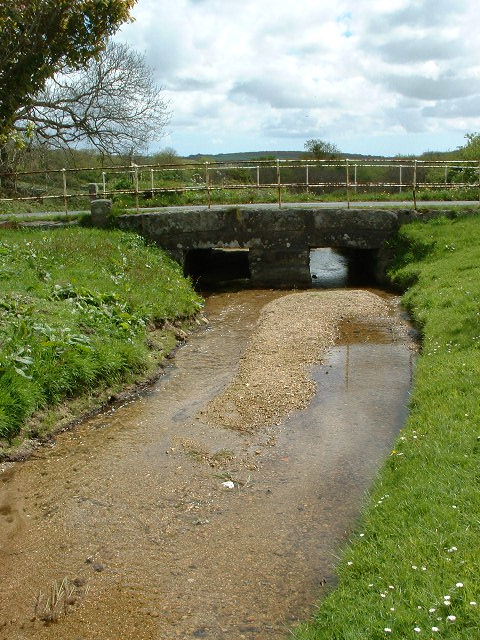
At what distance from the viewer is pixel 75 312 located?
13.4m

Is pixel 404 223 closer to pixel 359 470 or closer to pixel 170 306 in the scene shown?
pixel 170 306

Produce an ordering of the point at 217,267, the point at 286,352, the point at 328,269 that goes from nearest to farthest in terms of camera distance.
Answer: the point at 286,352
the point at 217,267
the point at 328,269

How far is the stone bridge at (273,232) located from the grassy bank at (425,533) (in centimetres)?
1103

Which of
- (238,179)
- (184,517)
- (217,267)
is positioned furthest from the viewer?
(238,179)

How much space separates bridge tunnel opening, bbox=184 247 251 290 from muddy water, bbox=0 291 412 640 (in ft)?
37.6

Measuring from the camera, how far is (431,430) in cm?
842

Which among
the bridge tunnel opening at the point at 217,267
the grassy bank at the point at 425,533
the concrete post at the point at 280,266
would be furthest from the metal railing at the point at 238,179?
the grassy bank at the point at 425,533

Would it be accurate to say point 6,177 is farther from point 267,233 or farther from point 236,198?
point 267,233

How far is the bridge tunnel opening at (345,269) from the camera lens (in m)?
22.7

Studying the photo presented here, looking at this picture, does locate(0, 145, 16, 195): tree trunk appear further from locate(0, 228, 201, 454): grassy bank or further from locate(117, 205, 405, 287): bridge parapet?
locate(0, 228, 201, 454): grassy bank

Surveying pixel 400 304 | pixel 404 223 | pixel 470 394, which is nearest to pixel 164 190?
pixel 404 223

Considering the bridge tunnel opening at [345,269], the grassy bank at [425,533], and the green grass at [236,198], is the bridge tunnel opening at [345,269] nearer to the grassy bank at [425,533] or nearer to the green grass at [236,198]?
the green grass at [236,198]

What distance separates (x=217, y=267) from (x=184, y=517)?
1879 cm

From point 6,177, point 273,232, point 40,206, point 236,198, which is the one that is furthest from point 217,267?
point 6,177
